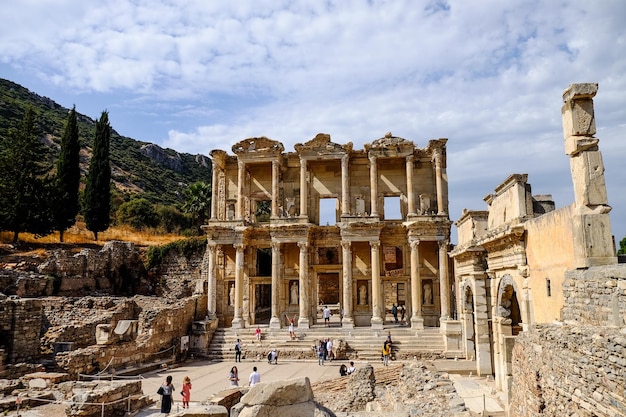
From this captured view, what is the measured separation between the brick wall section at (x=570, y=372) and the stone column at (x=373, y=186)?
17641 millimetres

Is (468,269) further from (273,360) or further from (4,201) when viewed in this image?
(4,201)

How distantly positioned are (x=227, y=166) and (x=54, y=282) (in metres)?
12.6

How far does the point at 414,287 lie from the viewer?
1060 inches

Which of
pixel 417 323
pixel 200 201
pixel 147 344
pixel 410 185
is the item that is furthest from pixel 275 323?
pixel 200 201

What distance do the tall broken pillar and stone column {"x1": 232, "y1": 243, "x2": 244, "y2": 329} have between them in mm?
21641

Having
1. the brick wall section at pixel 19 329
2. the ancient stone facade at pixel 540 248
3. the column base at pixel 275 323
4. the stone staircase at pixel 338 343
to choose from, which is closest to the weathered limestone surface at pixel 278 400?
the ancient stone facade at pixel 540 248

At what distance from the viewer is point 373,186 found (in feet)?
92.0

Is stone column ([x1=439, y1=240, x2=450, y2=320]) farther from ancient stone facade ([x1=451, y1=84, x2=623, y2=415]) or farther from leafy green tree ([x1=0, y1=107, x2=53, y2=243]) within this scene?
leafy green tree ([x1=0, y1=107, x2=53, y2=243])

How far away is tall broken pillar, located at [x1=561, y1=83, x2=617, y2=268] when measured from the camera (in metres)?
8.31

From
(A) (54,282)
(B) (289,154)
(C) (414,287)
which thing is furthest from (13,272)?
(C) (414,287)

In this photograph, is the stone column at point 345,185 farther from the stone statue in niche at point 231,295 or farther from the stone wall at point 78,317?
the stone wall at point 78,317

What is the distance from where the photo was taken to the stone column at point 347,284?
87.0ft

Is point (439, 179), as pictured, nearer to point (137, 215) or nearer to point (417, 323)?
point (417, 323)

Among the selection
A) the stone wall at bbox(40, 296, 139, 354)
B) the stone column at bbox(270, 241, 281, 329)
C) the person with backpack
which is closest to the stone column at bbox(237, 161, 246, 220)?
the stone column at bbox(270, 241, 281, 329)
